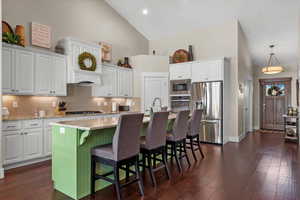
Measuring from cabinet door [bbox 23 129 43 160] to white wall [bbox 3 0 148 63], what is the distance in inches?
81.3

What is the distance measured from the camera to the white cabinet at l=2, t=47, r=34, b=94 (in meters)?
3.59

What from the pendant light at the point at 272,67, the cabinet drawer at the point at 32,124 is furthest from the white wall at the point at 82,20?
the pendant light at the point at 272,67

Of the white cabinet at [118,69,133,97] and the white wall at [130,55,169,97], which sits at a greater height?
the white wall at [130,55,169,97]

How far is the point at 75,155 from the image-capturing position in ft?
7.81

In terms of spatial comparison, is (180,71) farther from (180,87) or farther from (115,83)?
(115,83)

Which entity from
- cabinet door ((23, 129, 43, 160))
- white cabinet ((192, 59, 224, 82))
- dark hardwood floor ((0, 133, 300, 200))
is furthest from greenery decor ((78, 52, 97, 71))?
white cabinet ((192, 59, 224, 82))

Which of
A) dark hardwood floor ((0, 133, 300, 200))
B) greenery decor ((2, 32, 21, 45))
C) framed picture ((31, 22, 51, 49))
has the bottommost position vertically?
dark hardwood floor ((0, 133, 300, 200))

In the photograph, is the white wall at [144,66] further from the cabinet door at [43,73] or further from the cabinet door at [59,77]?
the cabinet door at [43,73]

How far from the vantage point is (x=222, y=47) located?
5961mm

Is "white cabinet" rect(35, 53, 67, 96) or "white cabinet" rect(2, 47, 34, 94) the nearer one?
"white cabinet" rect(2, 47, 34, 94)

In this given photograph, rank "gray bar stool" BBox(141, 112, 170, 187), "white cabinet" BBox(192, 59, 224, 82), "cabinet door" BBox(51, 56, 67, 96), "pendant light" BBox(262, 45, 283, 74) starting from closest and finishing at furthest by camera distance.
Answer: "gray bar stool" BBox(141, 112, 170, 187)
"cabinet door" BBox(51, 56, 67, 96)
"white cabinet" BBox(192, 59, 224, 82)
"pendant light" BBox(262, 45, 283, 74)

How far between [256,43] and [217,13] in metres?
2.37

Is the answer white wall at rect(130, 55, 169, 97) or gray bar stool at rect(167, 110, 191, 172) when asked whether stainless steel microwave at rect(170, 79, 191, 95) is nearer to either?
white wall at rect(130, 55, 169, 97)

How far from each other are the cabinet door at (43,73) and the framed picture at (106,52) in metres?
1.82
